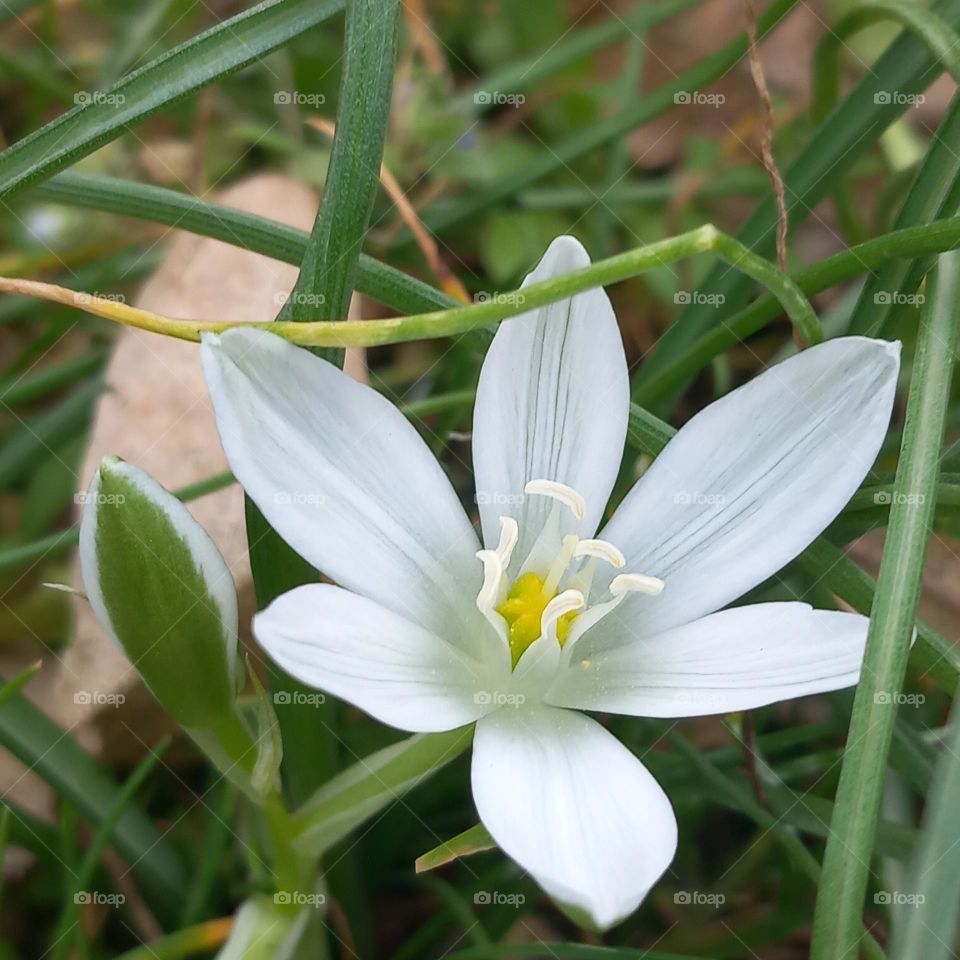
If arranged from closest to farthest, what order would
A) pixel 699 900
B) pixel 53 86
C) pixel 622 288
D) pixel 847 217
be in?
pixel 699 900 → pixel 847 217 → pixel 53 86 → pixel 622 288

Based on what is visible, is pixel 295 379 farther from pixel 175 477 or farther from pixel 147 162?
pixel 147 162

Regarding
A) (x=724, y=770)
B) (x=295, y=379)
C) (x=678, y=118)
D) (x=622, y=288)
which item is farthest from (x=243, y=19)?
(x=678, y=118)

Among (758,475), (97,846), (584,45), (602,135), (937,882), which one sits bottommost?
(97,846)

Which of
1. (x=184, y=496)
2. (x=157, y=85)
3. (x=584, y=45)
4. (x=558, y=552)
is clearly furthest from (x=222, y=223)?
(x=584, y=45)

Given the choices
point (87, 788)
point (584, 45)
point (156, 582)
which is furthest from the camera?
point (584, 45)

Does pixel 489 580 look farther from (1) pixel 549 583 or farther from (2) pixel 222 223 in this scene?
(2) pixel 222 223

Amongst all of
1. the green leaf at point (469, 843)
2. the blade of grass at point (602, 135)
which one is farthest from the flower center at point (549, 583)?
the blade of grass at point (602, 135)

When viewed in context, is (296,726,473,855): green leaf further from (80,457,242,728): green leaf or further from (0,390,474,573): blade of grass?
(0,390,474,573): blade of grass
